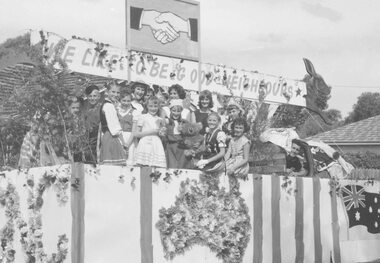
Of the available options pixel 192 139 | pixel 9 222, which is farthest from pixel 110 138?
pixel 9 222

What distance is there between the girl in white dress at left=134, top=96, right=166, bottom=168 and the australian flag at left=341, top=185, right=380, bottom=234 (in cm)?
355

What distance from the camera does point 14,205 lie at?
7.82 metres

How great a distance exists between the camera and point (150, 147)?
25.5ft

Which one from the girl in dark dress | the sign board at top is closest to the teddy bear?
the girl in dark dress

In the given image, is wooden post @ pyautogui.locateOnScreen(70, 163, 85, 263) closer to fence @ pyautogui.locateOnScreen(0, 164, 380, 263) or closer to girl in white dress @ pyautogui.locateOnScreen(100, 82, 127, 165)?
fence @ pyautogui.locateOnScreen(0, 164, 380, 263)

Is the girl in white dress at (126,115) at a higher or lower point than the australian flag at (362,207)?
higher

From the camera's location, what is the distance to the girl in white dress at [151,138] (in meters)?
7.73

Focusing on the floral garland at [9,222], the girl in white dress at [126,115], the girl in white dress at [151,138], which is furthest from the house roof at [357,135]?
the floral garland at [9,222]

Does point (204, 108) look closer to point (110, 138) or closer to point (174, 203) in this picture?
point (110, 138)

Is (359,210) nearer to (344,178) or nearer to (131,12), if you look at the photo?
(344,178)

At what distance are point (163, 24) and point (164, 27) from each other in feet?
0.16

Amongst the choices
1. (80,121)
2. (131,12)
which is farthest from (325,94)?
(80,121)

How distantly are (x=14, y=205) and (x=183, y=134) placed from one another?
2262mm

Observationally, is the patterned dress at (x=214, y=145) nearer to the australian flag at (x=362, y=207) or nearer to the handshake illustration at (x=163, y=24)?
the handshake illustration at (x=163, y=24)
